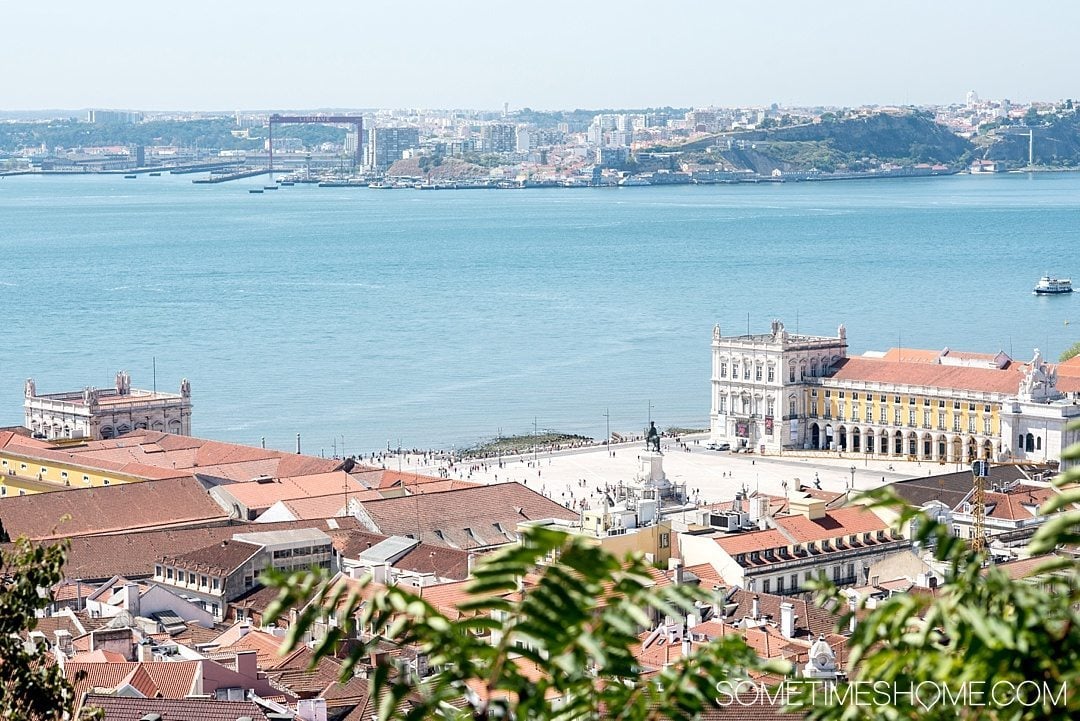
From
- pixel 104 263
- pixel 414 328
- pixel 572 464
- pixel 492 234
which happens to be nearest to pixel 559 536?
pixel 572 464

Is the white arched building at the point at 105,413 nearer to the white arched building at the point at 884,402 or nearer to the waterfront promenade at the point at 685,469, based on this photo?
the waterfront promenade at the point at 685,469

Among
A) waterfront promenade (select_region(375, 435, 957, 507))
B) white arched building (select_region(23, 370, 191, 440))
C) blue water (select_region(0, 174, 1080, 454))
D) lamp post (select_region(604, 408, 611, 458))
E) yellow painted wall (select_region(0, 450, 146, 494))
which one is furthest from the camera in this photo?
blue water (select_region(0, 174, 1080, 454))

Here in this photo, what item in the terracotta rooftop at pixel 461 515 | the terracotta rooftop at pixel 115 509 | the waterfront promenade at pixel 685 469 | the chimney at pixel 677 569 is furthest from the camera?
the waterfront promenade at pixel 685 469

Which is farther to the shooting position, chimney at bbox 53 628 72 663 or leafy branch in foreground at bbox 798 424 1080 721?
chimney at bbox 53 628 72 663

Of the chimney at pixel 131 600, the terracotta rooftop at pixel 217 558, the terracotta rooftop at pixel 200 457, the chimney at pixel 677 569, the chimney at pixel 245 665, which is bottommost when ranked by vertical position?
the terracotta rooftop at pixel 200 457

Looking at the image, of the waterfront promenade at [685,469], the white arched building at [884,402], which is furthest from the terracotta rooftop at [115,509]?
the white arched building at [884,402]

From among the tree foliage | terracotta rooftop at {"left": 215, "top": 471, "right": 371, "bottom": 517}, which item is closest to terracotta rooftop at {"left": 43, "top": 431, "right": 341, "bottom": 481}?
terracotta rooftop at {"left": 215, "top": 471, "right": 371, "bottom": 517}

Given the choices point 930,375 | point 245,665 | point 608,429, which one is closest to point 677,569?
point 245,665

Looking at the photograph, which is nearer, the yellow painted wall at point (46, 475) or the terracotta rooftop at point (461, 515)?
the terracotta rooftop at point (461, 515)

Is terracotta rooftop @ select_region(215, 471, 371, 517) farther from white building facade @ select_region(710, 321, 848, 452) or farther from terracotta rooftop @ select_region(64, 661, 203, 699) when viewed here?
white building facade @ select_region(710, 321, 848, 452)
